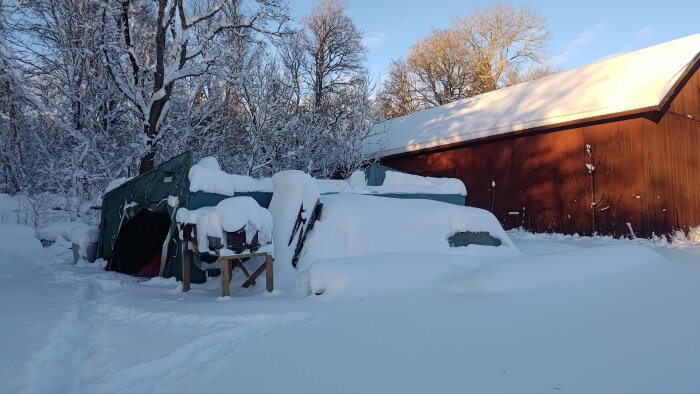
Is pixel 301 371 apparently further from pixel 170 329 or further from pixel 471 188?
pixel 471 188

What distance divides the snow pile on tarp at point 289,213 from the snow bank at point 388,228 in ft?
0.71

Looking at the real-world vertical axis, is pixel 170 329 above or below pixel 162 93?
below

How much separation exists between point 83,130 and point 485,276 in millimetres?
11727

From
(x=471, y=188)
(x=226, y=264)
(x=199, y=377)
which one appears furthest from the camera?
(x=471, y=188)

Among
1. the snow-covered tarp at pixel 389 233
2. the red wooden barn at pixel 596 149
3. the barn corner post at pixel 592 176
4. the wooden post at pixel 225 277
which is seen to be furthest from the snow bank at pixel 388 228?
the red wooden barn at pixel 596 149

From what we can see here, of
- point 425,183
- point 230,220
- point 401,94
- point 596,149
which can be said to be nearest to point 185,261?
point 230,220

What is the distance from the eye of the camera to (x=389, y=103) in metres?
29.6

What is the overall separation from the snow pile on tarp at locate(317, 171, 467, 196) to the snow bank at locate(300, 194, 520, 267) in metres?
0.84

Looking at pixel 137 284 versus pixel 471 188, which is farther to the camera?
pixel 471 188

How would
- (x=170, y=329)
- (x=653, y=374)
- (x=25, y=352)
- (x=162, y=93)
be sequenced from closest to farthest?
(x=653, y=374) → (x=25, y=352) → (x=170, y=329) → (x=162, y=93)

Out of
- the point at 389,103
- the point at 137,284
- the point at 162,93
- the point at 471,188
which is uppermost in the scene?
the point at 389,103

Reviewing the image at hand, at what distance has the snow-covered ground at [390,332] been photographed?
2.68 m

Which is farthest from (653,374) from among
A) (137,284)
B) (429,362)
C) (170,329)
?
(137,284)

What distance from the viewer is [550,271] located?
482 cm
